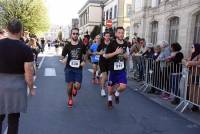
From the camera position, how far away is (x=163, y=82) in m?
9.67

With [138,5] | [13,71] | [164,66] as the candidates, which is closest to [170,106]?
[164,66]

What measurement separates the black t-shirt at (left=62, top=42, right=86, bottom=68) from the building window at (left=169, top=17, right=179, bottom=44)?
14.1 metres

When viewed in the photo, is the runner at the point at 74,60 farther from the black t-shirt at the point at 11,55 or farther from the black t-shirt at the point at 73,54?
the black t-shirt at the point at 11,55

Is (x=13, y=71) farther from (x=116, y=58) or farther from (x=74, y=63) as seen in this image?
(x=116, y=58)

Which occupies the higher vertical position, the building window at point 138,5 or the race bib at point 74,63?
the building window at point 138,5

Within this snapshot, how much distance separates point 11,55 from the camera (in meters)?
4.34

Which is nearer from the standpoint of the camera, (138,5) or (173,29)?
(173,29)

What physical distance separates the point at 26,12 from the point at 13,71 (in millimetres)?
35057

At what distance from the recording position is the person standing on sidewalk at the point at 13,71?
4.36 metres

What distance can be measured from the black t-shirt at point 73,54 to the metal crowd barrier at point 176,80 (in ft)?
8.65

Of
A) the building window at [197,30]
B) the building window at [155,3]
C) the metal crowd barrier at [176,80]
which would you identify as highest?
the building window at [155,3]

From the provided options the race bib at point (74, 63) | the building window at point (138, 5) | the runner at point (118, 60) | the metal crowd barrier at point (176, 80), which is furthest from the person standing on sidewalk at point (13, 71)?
the building window at point (138, 5)

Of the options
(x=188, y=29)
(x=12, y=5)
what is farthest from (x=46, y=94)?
(x=12, y=5)

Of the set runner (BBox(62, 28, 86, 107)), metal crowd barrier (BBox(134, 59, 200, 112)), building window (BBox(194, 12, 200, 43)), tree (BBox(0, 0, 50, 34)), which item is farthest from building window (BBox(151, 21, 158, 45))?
runner (BBox(62, 28, 86, 107))
